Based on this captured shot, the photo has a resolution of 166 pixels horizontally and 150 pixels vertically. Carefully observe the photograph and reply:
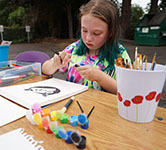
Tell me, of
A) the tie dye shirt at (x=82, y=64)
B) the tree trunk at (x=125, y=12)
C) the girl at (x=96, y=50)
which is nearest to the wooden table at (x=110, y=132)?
the girl at (x=96, y=50)

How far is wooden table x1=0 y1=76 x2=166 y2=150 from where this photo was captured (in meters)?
0.35

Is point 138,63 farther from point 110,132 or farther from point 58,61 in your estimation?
point 58,61

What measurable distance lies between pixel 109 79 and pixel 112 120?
1.14 feet

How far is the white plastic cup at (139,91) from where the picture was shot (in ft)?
1.31

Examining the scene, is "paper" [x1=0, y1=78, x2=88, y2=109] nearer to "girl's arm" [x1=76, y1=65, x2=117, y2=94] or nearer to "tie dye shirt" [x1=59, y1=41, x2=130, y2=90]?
"girl's arm" [x1=76, y1=65, x2=117, y2=94]

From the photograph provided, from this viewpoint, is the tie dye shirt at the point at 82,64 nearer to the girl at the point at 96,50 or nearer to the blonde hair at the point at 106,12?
the girl at the point at 96,50

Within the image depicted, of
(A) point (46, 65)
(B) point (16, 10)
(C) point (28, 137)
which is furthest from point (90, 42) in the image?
(B) point (16, 10)

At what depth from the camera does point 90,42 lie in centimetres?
86

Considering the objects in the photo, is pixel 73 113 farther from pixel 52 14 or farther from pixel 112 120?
pixel 52 14

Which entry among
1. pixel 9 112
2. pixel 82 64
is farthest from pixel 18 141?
pixel 82 64

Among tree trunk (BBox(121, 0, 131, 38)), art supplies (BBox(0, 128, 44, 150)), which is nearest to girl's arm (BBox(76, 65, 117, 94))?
art supplies (BBox(0, 128, 44, 150))

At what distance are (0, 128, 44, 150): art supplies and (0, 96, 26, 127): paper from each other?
0.07 meters

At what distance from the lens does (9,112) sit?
50 centimetres

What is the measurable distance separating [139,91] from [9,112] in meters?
0.40
